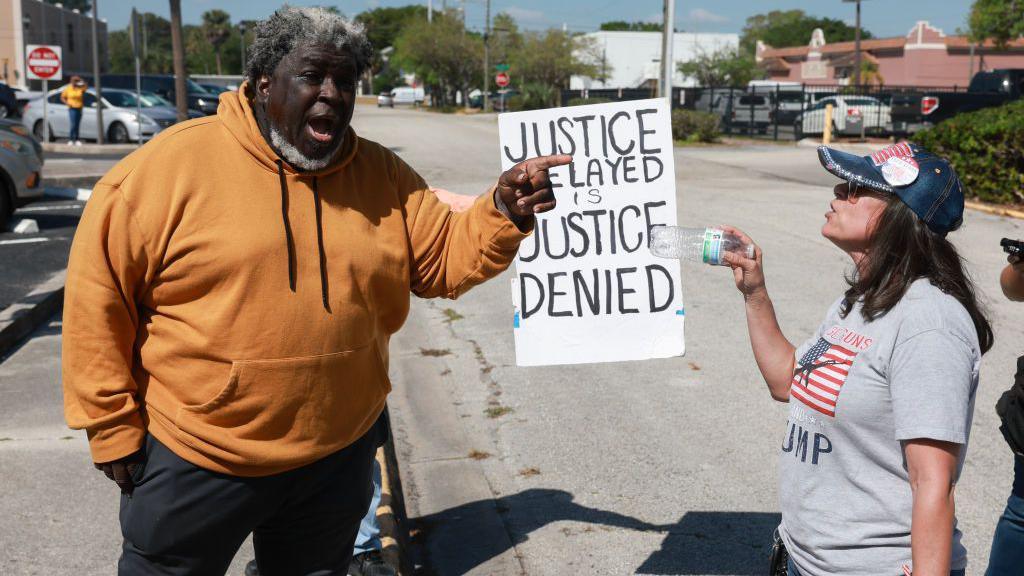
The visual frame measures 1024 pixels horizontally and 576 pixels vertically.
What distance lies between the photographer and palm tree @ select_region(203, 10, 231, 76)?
10819 centimetres

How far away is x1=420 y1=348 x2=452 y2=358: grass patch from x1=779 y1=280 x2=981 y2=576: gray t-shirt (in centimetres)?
534

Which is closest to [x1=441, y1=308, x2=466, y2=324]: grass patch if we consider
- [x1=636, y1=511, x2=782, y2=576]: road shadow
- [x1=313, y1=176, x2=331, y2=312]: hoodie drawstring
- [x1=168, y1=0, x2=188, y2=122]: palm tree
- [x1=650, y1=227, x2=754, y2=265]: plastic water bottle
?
[x1=636, y1=511, x2=782, y2=576]: road shadow

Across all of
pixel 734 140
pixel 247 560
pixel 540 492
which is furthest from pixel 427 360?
pixel 734 140

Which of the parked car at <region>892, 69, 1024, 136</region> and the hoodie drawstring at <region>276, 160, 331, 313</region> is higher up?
the parked car at <region>892, 69, 1024, 136</region>

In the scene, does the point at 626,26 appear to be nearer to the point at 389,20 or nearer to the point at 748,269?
the point at 389,20

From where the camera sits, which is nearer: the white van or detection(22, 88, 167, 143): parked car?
detection(22, 88, 167, 143): parked car

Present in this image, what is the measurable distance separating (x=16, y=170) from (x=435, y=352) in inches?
281

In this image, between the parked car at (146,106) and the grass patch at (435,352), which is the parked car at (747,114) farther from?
the grass patch at (435,352)

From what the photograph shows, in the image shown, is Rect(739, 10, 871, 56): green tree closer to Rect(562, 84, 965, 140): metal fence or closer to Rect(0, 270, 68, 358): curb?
Rect(562, 84, 965, 140): metal fence

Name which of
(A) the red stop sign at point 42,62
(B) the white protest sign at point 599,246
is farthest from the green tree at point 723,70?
(B) the white protest sign at point 599,246

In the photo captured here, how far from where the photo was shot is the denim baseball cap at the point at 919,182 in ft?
7.95

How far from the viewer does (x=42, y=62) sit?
22.6 meters

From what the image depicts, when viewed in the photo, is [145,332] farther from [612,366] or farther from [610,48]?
[610,48]

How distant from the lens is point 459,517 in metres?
4.87
